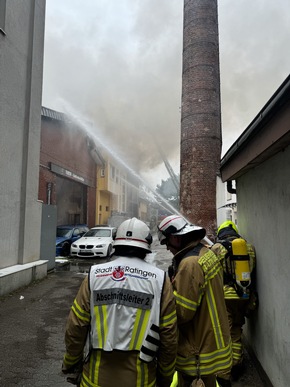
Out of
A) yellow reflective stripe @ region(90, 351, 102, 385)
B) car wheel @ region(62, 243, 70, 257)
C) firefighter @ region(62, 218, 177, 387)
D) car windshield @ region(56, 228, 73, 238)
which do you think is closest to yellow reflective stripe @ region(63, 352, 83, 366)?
firefighter @ region(62, 218, 177, 387)

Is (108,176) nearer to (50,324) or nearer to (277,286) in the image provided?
(50,324)

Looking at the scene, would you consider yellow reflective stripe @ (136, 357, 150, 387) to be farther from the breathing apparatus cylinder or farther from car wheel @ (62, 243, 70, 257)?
car wheel @ (62, 243, 70, 257)

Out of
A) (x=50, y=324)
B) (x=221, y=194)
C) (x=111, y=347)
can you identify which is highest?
(x=221, y=194)

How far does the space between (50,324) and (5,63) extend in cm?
574

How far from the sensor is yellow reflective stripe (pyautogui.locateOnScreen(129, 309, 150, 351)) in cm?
169

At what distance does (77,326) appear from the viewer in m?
1.74

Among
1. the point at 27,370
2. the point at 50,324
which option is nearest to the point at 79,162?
the point at 50,324

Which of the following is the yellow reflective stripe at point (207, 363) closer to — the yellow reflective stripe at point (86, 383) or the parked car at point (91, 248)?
the yellow reflective stripe at point (86, 383)

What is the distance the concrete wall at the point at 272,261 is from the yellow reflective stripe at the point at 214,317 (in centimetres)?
85

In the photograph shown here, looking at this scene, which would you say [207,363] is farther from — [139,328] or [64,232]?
[64,232]

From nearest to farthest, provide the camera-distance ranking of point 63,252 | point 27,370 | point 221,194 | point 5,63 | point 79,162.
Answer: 1. point 27,370
2. point 5,63
3. point 221,194
4. point 63,252
5. point 79,162

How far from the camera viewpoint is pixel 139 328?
1.70 m

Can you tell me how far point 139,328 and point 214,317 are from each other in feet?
2.38

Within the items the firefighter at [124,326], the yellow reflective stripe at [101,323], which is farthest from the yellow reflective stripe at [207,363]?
the yellow reflective stripe at [101,323]
